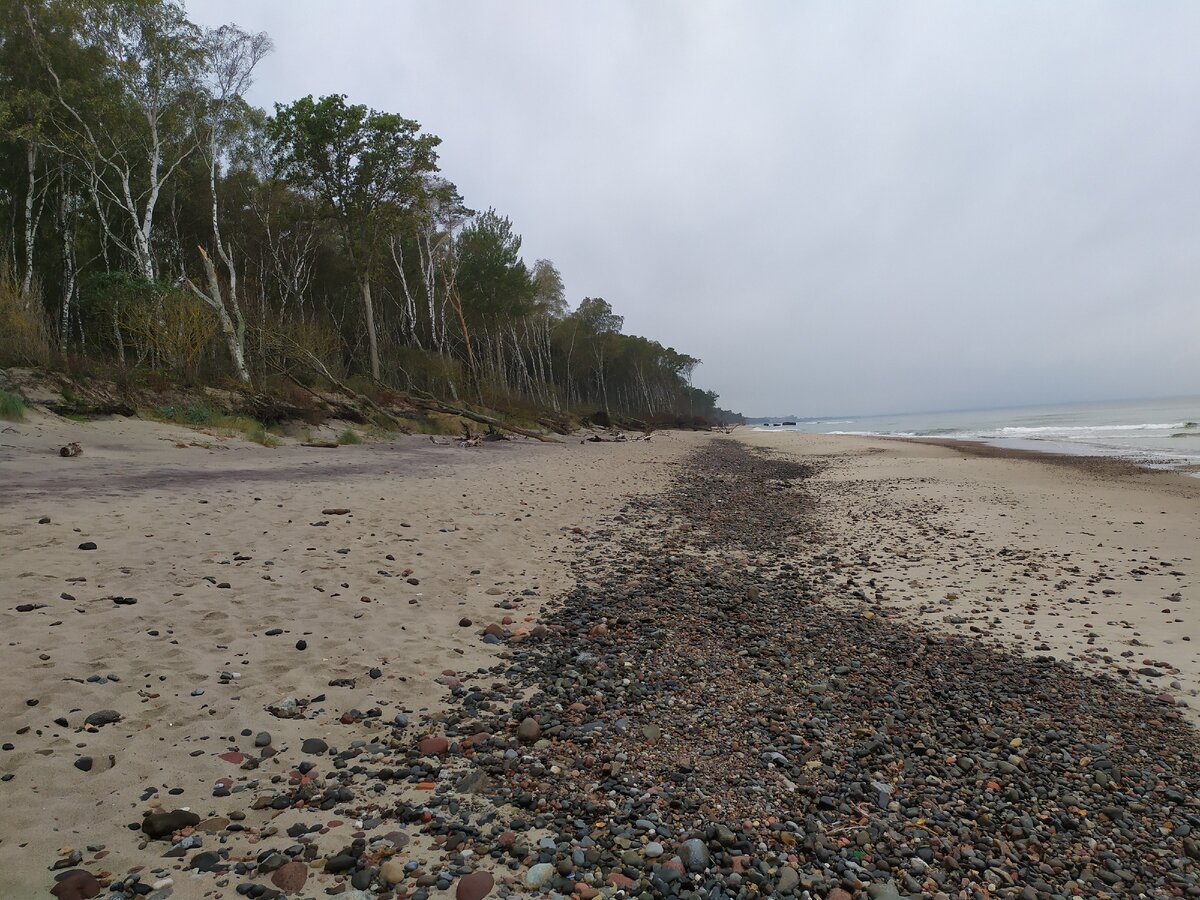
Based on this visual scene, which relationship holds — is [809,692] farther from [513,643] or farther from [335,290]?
[335,290]

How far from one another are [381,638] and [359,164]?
29198 millimetres

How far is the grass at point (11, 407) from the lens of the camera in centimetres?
1160

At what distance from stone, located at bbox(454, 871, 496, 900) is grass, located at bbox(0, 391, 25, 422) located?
593 inches

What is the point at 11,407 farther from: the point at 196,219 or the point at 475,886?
the point at 196,219

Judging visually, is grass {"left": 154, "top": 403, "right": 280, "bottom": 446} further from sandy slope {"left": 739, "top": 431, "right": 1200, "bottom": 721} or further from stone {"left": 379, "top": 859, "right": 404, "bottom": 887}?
stone {"left": 379, "top": 859, "right": 404, "bottom": 887}

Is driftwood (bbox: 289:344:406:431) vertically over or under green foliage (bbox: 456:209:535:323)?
under

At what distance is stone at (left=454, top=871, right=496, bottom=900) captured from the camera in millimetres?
2183

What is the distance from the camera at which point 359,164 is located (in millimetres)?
27375

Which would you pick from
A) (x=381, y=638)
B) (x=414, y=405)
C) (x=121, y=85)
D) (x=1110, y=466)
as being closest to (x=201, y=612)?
(x=381, y=638)

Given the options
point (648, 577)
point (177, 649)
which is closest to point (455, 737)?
point (177, 649)

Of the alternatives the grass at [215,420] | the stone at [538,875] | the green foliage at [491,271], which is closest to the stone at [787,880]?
the stone at [538,875]

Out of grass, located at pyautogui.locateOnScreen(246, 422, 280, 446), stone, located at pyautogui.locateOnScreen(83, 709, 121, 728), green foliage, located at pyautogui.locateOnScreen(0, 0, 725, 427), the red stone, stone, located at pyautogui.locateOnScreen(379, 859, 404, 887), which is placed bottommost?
stone, located at pyautogui.locateOnScreen(379, 859, 404, 887)

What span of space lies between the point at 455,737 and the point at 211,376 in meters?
20.2

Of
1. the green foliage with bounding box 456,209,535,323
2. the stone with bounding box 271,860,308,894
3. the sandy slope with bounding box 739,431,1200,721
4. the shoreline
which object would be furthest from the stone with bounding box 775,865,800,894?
the green foliage with bounding box 456,209,535,323
